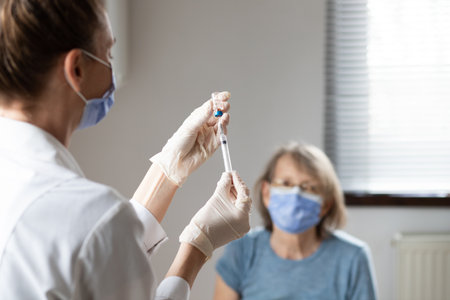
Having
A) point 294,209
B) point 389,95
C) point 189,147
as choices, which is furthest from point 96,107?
point 389,95

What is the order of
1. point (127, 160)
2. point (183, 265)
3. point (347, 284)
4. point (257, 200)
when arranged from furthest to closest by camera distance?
point (127, 160)
point (257, 200)
point (347, 284)
point (183, 265)

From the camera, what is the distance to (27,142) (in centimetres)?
76

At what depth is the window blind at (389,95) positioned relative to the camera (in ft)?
8.43

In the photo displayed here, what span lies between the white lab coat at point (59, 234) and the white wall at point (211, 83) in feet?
5.50

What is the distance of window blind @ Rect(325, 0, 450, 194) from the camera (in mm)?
2570

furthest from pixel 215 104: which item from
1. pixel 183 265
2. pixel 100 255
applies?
pixel 100 255

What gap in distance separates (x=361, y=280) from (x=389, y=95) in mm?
998

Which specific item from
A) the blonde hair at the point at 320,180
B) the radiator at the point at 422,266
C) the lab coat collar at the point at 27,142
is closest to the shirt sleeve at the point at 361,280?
the blonde hair at the point at 320,180

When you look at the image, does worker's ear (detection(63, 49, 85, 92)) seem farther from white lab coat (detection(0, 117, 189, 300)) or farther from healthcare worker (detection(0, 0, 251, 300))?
white lab coat (detection(0, 117, 189, 300))

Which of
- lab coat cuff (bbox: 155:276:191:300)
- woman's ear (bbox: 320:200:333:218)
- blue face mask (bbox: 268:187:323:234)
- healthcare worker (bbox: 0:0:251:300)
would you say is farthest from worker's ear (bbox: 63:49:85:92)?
woman's ear (bbox: 320:200:333:218)

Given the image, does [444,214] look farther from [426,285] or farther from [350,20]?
[350,20]

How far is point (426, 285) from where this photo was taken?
256 cm

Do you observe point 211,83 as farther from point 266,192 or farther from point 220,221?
point 220,221

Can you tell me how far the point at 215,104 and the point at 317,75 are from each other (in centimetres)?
145
